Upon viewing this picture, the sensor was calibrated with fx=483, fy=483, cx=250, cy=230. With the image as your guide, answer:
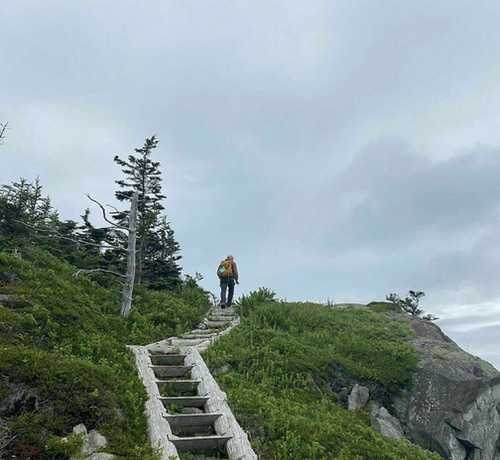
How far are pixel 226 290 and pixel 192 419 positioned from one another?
14659 mm

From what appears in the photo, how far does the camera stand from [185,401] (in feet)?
32.1

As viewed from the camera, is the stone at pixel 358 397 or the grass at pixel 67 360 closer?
the grass at pixel 67 360

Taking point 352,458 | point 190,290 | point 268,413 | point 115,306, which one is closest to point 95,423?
point 268,413

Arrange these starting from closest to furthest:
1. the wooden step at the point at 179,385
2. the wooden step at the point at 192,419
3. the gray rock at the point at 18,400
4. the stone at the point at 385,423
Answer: the gray rock at the point at 18,400, the wooden step at the point at 192,419, the wooden step at the point at 179,385, the stone at the point at 385,423

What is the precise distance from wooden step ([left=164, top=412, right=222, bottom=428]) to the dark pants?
46.9ft

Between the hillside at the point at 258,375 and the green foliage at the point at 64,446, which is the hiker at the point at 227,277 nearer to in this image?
the hillside at the point at 258,375

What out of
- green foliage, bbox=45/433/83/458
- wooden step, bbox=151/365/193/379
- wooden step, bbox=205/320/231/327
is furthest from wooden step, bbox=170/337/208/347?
green foliage, bbox=45/433/83/458

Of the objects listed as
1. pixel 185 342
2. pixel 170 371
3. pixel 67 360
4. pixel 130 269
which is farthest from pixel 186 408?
pixel 130 269

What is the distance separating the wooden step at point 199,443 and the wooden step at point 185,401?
145 centimetres

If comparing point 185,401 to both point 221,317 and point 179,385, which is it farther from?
point 221,317

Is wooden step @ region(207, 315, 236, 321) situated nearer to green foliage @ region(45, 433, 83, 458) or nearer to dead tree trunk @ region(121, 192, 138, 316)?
dead tree trunk @ region(121, 192, 138, 316)

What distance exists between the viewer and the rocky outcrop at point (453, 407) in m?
13.9

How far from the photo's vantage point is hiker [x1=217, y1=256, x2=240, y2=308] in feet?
76.4

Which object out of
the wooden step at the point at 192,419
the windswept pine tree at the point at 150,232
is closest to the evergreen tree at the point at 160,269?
the windswept pine tree at the point at 150,232
